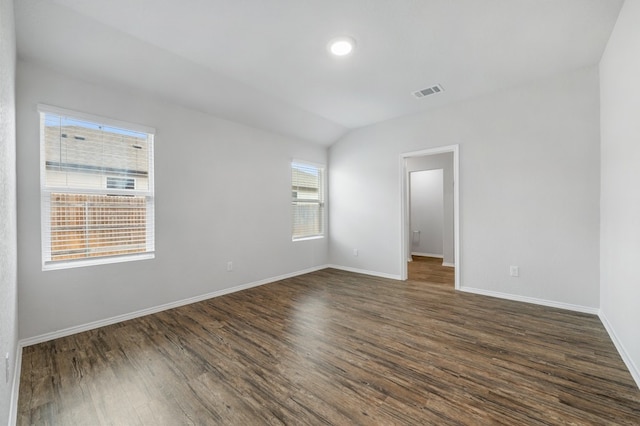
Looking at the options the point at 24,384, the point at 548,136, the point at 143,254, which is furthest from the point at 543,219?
the point at 24,384

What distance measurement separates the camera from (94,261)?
9.41 ft

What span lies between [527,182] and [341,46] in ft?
9.49

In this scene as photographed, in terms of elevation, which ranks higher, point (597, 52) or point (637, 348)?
point (597, 52)

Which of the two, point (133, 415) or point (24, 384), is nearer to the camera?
point (133, 415)

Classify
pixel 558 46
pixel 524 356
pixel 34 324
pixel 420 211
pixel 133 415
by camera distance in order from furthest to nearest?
pixel 420 211 < pixel 558 46 < pixel 34 324 < pixel 524 356 < pixel 133 415

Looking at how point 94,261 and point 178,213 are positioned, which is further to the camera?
point 178,213

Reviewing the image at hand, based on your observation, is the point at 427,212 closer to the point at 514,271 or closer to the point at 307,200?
the point at 307,200

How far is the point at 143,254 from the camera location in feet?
→ 10.6

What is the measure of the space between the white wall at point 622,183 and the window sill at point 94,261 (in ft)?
14.8

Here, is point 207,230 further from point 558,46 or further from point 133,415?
point 558,46

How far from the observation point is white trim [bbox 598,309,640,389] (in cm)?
190

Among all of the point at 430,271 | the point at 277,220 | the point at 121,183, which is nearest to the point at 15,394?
the point at 121,183

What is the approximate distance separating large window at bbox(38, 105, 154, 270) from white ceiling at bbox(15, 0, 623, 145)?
543 millimetres

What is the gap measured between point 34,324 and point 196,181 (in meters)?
2.09
